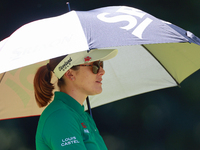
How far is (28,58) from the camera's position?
4.26 ft

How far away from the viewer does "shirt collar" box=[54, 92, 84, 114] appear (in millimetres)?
1626

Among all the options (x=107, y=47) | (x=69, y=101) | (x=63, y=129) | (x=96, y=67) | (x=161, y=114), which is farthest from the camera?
(x=161, y=114)

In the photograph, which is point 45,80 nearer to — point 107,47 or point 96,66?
point 96,66

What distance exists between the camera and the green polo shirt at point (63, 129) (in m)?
1.32

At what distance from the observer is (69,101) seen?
5.39 ft

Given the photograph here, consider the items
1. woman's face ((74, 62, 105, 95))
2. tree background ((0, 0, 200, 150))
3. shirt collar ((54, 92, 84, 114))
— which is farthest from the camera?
tree background ((0, 0, 200, 150))

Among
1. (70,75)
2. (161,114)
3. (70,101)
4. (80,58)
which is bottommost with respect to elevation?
(161,114)

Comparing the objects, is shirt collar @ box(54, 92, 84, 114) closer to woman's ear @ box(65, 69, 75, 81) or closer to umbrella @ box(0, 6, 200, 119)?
woman's ear @ box(65, 69, 75, 81)

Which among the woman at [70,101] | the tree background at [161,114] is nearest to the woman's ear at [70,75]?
the woman at [70,101]

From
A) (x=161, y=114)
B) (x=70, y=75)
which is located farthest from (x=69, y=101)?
(x=161, y=114)

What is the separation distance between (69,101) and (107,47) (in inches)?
18.7

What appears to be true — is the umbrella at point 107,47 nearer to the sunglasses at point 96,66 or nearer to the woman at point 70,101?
the woman at point 70,101

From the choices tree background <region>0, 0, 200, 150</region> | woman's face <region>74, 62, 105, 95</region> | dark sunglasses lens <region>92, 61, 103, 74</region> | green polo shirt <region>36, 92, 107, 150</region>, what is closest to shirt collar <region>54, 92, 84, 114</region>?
green polo shirt <region>36, 92, 107, 150</region>

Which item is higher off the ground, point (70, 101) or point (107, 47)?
point (107, 47)
